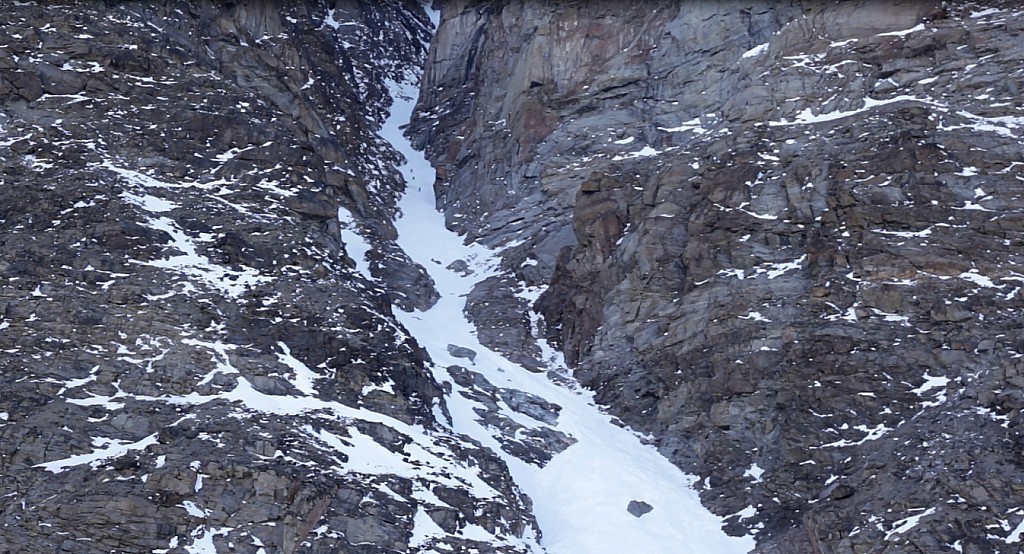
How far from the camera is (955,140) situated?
163 ft

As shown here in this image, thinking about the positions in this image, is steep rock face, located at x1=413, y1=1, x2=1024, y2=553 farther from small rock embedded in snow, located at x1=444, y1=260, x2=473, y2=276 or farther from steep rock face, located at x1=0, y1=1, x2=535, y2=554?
steep rock face, located at x1=0, y1=1, x2=535, y2=554

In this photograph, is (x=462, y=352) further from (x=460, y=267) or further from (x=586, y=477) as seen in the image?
(x=586, y=477)

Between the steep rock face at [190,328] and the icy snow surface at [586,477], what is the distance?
133 cm

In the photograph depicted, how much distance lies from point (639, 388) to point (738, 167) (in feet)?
26.7

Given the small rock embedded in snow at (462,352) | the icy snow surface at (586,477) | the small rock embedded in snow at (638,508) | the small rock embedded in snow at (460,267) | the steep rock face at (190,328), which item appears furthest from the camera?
the small rock embedded in snow at (460,267)

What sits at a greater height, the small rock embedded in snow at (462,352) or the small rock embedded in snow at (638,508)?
the small rock embedded in snow at (462,352)

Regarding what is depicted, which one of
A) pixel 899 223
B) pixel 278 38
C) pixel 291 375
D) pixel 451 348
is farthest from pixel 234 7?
pixel 899 223

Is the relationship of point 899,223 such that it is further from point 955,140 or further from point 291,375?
point 291,375

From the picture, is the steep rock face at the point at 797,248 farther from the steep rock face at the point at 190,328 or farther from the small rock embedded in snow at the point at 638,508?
the steep rock face at the point at 190,328

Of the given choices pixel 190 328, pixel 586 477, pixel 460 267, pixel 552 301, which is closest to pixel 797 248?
pixel 586 477

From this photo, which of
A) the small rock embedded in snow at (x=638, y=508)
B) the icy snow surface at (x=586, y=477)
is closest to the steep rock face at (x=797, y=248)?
the icy snow surface at (x=586, y=477)

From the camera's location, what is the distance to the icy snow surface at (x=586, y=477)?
43.7 m

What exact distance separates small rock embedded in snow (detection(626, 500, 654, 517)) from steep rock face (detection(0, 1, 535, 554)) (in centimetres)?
299

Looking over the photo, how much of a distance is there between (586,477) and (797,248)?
9.79m
